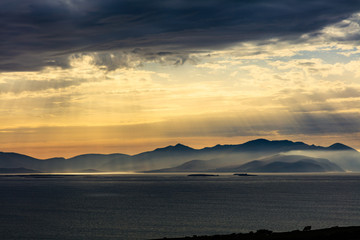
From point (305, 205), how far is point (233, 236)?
102 m

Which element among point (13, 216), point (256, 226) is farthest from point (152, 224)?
point (13, 216)

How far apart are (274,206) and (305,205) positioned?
1314cm

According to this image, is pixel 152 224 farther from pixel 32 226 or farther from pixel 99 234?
pixel 32 226

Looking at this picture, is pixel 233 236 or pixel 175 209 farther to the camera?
pixel 175 209

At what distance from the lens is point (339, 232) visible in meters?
63.0

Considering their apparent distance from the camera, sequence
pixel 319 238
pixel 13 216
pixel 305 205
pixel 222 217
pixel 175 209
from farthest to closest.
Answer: pixel 305 205 < pixel 175 209 < pixel 13 216 < pixel 222 217 < pixel 319 238

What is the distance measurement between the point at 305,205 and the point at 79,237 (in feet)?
301

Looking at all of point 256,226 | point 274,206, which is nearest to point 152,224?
point 256,226

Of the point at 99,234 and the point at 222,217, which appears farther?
the point at 222,217

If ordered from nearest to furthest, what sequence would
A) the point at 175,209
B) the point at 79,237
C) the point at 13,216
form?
the point at 79,237 < the point at 13,216 < the point at 175,209

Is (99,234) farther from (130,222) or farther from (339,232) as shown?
(339,232)

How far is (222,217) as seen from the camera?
125 metres

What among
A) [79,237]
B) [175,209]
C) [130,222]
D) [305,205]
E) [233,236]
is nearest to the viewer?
[233,236]

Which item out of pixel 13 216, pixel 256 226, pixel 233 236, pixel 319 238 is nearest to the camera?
pixel 319 238
